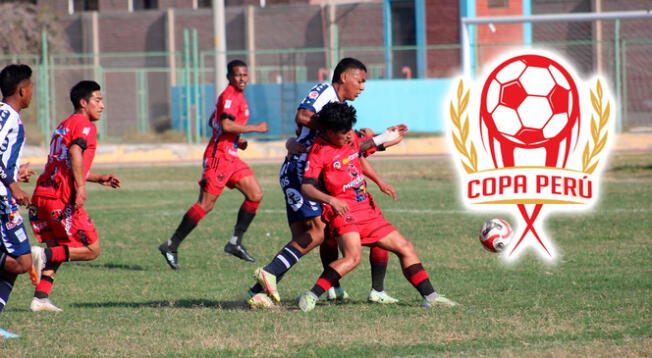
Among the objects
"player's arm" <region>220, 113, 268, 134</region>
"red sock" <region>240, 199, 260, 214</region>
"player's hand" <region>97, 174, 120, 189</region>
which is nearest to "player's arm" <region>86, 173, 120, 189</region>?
"player's hand" <region>97, 174, 120, 189</region>

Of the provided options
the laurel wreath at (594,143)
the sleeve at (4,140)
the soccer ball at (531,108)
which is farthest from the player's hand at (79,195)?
the soccer ball at (531,108)

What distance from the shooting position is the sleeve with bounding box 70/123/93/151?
26.2 ft

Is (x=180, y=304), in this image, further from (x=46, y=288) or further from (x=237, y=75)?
(x=237, y=75)

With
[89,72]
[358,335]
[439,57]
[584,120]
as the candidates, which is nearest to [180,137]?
[439,57]

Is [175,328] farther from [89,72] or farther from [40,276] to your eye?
[89,72]

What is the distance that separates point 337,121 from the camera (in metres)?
7.11

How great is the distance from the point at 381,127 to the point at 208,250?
69.7 ft

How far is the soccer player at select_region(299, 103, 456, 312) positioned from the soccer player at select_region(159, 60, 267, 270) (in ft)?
11.1

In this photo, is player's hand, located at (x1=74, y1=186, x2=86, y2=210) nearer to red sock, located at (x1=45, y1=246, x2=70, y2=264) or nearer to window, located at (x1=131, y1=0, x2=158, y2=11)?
red sock, located at (x1=45, y1=246, x2=70, y2=264)

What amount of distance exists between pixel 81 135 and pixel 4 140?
137cm

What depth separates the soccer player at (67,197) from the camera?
8.01 meters

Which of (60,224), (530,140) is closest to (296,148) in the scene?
(60,224)

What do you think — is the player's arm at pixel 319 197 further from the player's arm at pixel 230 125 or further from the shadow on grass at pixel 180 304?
the player's arm at pixel 230 125

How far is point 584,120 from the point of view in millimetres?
16609
